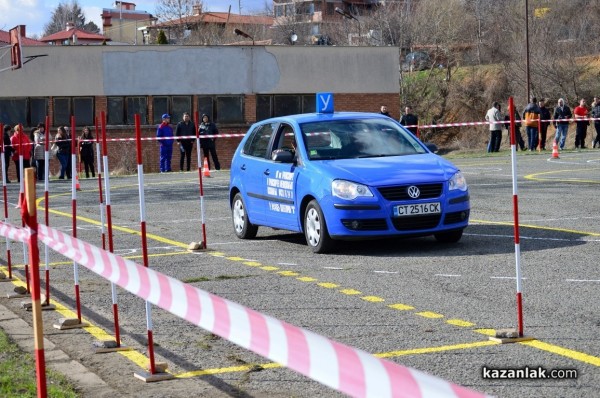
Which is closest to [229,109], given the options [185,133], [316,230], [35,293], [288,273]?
A: [185,133]

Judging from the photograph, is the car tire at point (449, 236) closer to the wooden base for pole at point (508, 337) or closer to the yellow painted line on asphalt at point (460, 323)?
the yellow painted line on asphalt at point (460, 323)

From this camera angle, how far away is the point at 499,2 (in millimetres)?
90375

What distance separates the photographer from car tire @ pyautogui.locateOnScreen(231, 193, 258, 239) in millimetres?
15203

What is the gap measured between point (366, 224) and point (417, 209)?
0.60 m

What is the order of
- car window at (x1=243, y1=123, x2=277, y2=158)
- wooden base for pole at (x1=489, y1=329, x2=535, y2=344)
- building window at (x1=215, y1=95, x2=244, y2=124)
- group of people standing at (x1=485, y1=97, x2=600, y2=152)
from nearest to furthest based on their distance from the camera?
wooden base for pole at (x1=489, y1=329, x2=535, y2=344), car window at (x1=243, y1=123, x2=277, y2=158), group of people standing at (x1=485, y1=97, x2=600, y2=152), building window at (x1=215, y1=95, x2=244, y2=124)

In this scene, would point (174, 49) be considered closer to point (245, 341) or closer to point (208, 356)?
point (208, 356)

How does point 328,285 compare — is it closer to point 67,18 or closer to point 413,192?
point 413,192

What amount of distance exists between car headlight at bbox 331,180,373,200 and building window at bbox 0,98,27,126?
3927 cm

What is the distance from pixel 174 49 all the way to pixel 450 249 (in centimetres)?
4010

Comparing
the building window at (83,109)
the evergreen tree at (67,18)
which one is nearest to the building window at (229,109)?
the building window at (83,109)

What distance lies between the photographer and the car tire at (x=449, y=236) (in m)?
13.6

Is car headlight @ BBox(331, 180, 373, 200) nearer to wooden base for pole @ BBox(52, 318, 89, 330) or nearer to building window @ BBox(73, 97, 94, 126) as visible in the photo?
wooden base for pole @ BBox(52, 318, 89, 330)

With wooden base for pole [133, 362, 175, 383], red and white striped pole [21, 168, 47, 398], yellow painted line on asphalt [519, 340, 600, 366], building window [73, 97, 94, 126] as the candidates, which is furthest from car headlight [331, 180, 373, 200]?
building window [73, 97, 94, 126]

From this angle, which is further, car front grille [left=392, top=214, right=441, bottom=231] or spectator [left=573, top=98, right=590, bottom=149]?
spectator [left=573, top=98, right=590, bottom=149]
